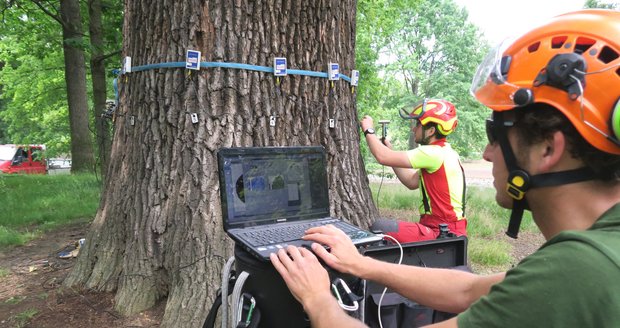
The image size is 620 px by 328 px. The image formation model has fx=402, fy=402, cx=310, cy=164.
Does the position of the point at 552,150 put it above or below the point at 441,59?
below

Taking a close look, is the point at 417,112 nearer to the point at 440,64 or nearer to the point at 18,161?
the point at 18,161

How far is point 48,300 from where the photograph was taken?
3238mm

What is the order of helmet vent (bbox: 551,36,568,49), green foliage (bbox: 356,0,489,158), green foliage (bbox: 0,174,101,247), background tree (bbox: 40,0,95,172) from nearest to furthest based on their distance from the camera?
helmet vent (bbox: 551,36,568,49) < green foliage (bbox: 0,174,101,247) < background tree (bbox: 40,0,95,172) < green foliage (bbox: 356,0,489,158)

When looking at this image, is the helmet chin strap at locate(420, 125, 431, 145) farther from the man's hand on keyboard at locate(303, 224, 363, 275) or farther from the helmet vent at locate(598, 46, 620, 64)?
the helmet vent at locate(598, 46, 620, 64)

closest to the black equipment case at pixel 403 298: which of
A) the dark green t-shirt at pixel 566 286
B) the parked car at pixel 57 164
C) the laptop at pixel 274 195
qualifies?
the laptop at pixel 274 195

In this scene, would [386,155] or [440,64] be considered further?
[440,64]

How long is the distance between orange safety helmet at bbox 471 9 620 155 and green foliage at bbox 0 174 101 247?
20.2 ft

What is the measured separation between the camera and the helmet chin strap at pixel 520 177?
1.20 m

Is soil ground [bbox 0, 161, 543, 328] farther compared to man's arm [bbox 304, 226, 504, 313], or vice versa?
soil ground [bbox 0, 161, 543, 328]

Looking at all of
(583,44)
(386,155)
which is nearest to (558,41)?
(583,44)

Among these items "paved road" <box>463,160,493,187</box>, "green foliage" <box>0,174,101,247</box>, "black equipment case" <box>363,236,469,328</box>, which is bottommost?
"paved road" <box>463,160,493,187</box>

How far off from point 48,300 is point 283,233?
2.61 metres

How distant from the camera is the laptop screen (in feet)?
5.86

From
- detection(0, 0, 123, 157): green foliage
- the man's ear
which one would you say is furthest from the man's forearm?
detection(0, 0, 123, 157): green foliage
